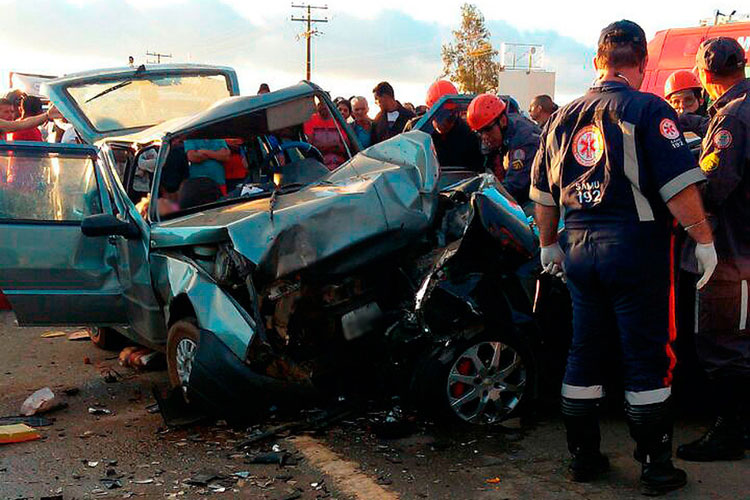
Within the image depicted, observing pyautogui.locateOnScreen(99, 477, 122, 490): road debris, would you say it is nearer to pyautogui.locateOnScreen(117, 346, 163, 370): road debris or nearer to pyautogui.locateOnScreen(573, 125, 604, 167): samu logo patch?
pyautogui.locateOnScreen(117, 346, 163, 370): road debris

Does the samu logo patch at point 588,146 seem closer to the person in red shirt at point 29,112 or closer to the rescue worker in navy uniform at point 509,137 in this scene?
the rescue worker in navy uniform at point 509,137

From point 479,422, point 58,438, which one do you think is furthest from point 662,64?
point 58,438

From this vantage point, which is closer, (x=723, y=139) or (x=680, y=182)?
(x=680, y=182)

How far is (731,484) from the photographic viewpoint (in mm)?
3738

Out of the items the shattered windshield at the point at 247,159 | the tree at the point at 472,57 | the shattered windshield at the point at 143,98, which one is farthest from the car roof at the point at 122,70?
the tree at the point at 472,57

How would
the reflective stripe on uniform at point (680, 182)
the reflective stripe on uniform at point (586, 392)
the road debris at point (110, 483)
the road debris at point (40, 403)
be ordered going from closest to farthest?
the reflective stripe on uniform at point (680, 182) < the reflective stripe on uniform at point (586, 392) < the road debris at point (110, 483) < the road debris at point (40, 403)

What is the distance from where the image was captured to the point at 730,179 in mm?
3848

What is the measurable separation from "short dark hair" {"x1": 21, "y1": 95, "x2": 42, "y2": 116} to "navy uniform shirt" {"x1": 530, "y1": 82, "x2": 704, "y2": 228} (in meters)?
7.17

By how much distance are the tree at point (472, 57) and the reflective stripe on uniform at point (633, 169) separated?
4772cm

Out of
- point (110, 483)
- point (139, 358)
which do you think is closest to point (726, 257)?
point (110, 483)

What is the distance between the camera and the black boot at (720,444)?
4000 millimetres

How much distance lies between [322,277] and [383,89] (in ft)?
17.1

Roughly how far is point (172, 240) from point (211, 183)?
639mm

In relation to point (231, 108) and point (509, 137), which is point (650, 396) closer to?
point (231, 108)
